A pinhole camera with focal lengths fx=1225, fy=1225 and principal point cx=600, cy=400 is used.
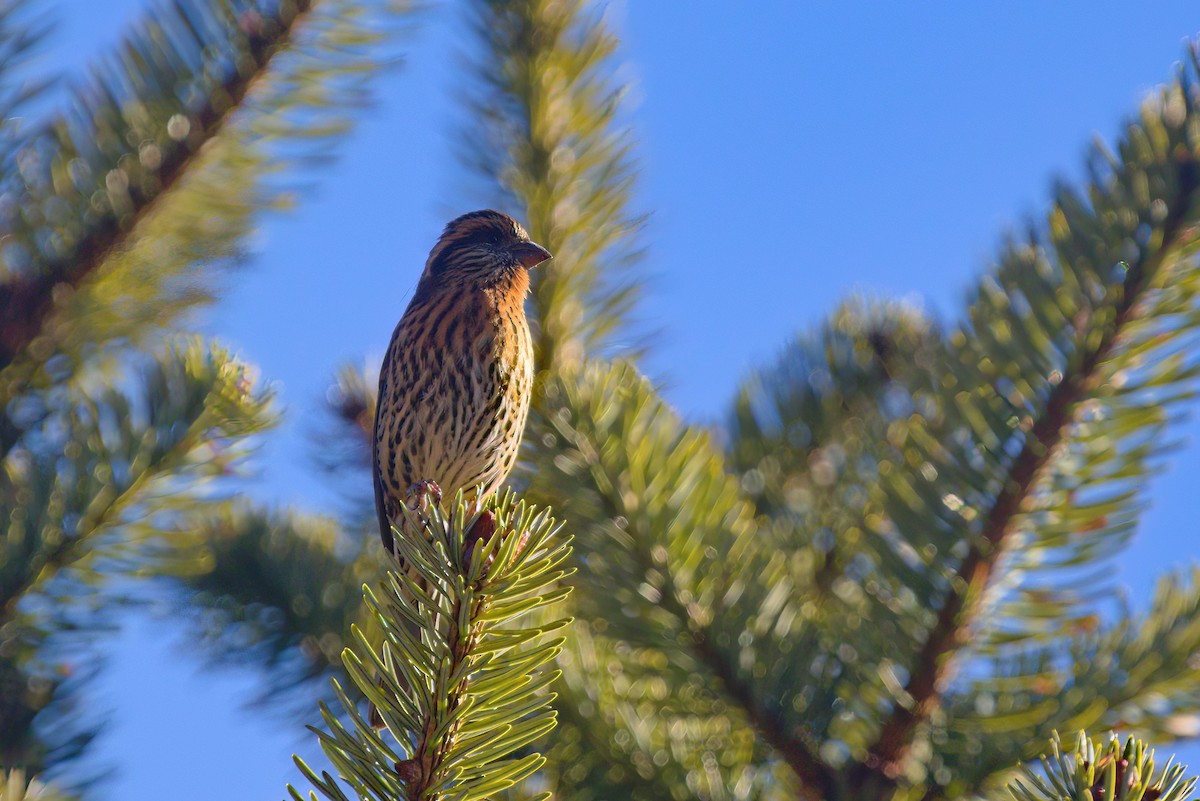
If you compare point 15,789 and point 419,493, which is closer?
point 15,789

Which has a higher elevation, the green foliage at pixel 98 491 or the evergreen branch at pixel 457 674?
the evergreen branch at pixel 457 674

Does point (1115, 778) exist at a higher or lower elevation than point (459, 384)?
higher

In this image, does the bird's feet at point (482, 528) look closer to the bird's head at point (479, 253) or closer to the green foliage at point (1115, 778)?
the green foliage at point (1115, 778)

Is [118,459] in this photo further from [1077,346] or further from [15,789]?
[1077,346]

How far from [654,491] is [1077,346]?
3.21ft

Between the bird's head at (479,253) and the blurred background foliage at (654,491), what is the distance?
1.25 metres

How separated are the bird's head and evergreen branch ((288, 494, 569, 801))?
7.62ft

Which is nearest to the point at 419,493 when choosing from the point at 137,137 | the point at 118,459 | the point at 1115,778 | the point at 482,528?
the point at 118,459

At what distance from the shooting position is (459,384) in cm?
430

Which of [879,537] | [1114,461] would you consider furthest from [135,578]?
[1114,461]

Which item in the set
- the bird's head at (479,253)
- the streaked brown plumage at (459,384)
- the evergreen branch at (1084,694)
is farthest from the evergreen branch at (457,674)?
the bird's head at (479,253)

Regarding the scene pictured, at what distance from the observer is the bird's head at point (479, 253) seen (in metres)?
4.67

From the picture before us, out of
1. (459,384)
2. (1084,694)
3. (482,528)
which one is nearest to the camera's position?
(482,528)

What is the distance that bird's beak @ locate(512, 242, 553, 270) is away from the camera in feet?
11.7
